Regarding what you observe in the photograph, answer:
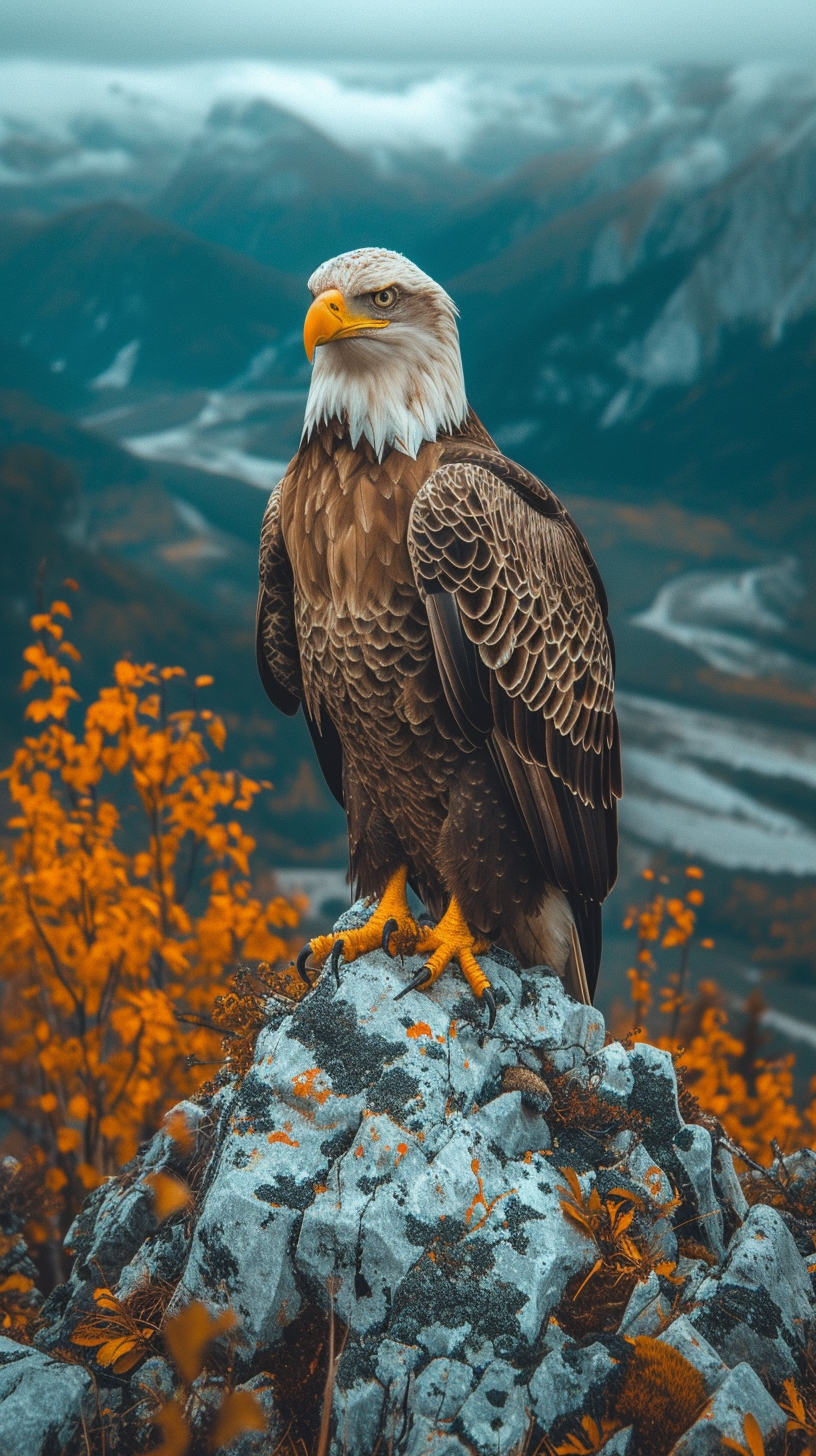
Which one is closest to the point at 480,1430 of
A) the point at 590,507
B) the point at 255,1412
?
the point at 255,1412

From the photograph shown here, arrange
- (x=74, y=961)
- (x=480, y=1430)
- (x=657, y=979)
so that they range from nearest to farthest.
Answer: (x=480, y=1430)
(x=74, y=961)
(x=657, y=979)

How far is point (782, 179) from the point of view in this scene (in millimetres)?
154000

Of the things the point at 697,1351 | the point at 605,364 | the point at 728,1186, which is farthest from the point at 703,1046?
the point at 605,364

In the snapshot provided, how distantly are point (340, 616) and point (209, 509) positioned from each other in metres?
114

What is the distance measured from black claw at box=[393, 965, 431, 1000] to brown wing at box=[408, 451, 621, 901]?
0.78 meters

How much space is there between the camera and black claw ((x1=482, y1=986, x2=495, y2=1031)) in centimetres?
470

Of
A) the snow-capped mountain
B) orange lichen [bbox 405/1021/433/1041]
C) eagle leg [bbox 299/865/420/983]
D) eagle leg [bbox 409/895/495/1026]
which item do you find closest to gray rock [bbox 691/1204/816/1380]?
eagle leg [bbox 409/895/495/1026]

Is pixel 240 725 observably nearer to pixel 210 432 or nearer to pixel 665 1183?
pixel 665 1183

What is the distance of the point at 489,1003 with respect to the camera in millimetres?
4730

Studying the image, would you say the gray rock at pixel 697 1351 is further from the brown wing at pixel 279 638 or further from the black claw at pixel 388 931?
the brown wing at pixel 279 638

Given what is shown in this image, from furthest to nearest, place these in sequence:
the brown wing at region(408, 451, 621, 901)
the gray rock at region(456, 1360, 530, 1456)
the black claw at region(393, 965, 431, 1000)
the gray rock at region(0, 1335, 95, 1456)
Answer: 1. the black claw at region(393, 965, 431, 1000)
2. the brown wing at region(408, 451, 621, 901)
3. the gray rock at region(0, 1335, 95, 1456)
4. the gray rock at region(456, 1360, 530, 1456)

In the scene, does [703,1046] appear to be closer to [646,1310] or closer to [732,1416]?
[646,1310]

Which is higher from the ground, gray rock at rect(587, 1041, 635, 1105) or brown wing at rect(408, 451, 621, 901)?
brown wing at rect(408, 451, 621, 901)

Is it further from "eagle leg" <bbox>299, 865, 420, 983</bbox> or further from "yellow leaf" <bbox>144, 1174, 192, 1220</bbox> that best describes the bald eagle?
"yellow leaf" <bbox>144, 1174, 192, 1220</bbox>
